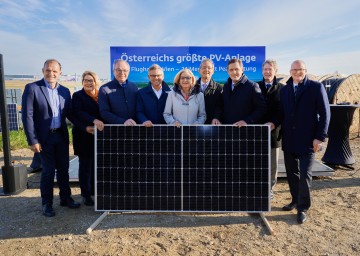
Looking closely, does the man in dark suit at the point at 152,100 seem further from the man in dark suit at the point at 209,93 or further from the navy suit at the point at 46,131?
the navy suit at the point at 46,131

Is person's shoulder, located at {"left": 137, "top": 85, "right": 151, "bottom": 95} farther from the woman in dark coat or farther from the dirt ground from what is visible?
the dirt ground

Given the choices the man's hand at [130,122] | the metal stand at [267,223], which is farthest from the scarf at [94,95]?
the metal stand at [267,223]

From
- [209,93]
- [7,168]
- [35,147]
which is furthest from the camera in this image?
[7,168]

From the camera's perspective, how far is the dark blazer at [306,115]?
4340 millimetres

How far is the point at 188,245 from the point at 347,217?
2.68 meters

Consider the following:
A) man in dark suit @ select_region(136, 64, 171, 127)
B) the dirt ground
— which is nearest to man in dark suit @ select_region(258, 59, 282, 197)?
the dirt ground

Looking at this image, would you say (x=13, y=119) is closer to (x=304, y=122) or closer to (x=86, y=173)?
(x=86, y=173)

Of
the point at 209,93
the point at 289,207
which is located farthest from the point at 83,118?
the point at 289,207

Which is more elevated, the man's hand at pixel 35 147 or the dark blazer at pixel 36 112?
the dark blazer at pixel 36 112

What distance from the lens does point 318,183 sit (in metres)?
6.46

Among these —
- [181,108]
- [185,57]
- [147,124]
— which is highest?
[185,57]

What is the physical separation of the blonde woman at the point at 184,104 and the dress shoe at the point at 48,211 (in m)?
2.39

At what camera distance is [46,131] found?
4637 mm

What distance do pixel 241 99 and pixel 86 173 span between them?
2.93 meters
